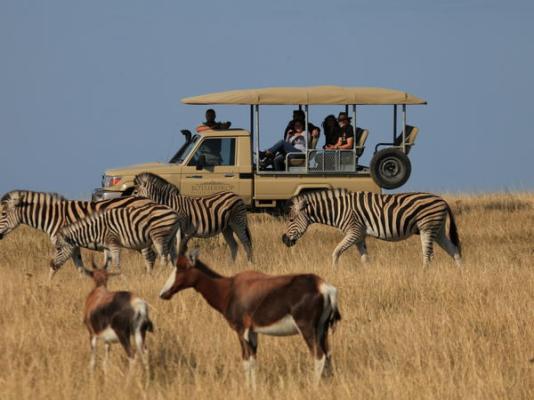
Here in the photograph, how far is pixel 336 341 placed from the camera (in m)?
9.57

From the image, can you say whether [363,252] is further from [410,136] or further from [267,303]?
[267,303]

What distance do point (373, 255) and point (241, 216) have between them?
2.11 m

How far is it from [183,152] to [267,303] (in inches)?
560

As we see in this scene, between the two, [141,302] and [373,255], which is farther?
[373,255]

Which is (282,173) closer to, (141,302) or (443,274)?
(443,274)

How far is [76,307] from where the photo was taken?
1116 cm

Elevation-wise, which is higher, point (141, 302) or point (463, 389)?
point (141, 302)

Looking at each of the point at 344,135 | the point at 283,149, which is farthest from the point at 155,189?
the point at 344,135

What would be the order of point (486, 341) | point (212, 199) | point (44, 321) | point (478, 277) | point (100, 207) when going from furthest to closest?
1. point (212, 199)
2. point (100, 207)
3. point (478, 277)
4. point (44, 321)
5. point (486, 341)

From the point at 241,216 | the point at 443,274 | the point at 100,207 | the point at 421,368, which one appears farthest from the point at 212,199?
the point at 421,368

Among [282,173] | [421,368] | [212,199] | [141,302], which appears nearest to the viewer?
[141,302]

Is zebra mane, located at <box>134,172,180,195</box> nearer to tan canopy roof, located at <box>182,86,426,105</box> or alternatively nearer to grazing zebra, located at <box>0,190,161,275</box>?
grazing zebra, located at <box>0,190,161,275</box>

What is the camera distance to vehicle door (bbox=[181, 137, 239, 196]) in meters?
21.0

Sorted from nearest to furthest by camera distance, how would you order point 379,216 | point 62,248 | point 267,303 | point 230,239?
point 267,303 < point 62,248 < point 379,216 < point 230,239
